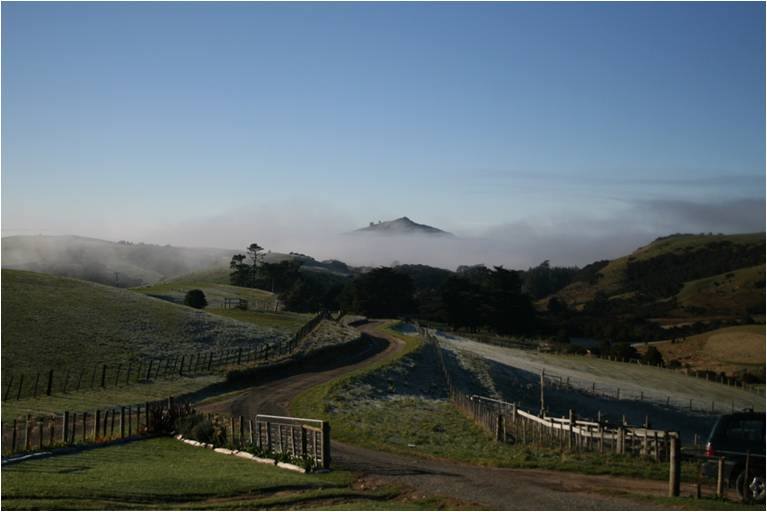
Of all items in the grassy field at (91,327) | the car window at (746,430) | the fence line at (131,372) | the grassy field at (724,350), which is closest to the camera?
the car window at (746,430)

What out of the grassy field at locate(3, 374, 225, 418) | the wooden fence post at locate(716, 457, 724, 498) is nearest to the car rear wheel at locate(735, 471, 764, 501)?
the wooden fence post at locate(716, 457, 724, 498)

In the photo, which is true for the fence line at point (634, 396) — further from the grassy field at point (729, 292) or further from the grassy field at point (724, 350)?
A: the grassy field at point (729, 292)

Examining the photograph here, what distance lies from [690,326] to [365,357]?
94.7m

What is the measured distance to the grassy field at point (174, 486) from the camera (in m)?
22.0

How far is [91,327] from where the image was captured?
73.9 meters

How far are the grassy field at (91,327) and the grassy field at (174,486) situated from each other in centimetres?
3379

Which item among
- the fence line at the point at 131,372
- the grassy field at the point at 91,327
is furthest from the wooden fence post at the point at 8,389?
the grassy field at the point at 91,327

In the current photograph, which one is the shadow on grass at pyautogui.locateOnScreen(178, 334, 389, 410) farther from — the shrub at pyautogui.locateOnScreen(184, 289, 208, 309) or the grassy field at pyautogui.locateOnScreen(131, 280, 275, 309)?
the grassy field at pyautogui.locateOnScreen(131, 280, 275, 309)

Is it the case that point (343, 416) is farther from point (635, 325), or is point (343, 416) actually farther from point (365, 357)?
point (635, 325)

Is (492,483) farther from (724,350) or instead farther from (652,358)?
(724,350)

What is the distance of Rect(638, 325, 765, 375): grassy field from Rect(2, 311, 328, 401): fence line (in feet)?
205

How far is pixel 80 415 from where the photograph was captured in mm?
44281

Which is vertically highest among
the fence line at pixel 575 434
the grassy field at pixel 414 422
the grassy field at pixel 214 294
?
the grassy field at pixel 214 294

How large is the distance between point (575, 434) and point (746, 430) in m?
9.44
